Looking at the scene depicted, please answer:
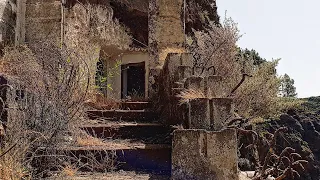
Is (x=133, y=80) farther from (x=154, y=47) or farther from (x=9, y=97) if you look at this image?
(x=9, y=97)

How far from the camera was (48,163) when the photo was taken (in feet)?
12.9

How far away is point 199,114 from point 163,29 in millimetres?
6601

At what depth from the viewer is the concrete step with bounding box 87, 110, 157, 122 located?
21.5ft

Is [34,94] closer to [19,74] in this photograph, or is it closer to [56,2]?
[19,74]

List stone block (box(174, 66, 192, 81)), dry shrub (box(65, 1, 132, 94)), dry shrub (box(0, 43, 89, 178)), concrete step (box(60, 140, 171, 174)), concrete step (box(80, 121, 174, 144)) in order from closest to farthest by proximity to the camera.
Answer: dry shrub (box(0, 43, 89, 178)), concrete step (box(60, 140, 171, 174)), stone block (box(174, 66, 192, 81)), concrete step (box(80, 121, 174, 144)), dry shrub (box(65, 1, 132, 94))

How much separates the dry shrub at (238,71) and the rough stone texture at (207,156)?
3.99 m

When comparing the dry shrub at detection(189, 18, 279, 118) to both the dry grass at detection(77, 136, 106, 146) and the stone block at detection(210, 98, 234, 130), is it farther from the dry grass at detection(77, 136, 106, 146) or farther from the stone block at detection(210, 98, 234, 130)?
the stone block at detection(210, 98, 234, 130)

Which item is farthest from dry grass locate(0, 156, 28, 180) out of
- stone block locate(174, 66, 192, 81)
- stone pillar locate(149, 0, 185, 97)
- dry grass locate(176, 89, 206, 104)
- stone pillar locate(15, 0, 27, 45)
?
stone pillar locate(149, 0, 185, 97)

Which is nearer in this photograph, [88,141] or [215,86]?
[215,86]

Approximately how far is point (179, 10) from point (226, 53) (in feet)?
7.21

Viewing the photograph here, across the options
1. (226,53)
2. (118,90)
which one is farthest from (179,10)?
(118,90)

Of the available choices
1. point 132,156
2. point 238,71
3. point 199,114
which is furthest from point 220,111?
point 238,71

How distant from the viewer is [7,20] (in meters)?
8.09

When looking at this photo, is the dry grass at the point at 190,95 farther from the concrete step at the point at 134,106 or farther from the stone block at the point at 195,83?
the concrete step at the point at 134,106
